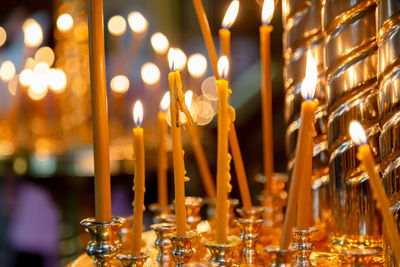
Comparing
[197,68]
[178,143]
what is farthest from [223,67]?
[197,68]

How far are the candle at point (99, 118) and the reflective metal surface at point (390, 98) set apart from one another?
238 mm

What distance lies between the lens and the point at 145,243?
23.8 inches

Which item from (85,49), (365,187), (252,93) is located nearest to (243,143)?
(252,93)

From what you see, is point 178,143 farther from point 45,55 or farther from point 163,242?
point 45,55

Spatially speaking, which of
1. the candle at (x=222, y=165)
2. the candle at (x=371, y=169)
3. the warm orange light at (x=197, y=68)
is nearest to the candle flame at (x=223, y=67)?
the candle at (x=222, y=165)

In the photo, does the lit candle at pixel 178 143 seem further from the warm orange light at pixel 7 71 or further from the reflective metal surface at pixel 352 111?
the warm orange light at pixel 7 71

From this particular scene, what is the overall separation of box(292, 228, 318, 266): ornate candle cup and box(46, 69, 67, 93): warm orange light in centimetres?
201

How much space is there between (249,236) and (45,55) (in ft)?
8.16

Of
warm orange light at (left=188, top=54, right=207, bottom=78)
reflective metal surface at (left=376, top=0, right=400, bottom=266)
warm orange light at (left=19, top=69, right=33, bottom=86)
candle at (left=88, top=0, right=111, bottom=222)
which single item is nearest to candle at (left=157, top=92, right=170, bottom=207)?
candle at (left=88, top=0, right=111, bottom=222)

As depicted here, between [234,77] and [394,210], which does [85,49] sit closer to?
[234,77]

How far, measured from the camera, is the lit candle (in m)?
0.43

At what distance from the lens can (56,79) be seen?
231 cm

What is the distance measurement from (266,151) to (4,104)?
242 cm

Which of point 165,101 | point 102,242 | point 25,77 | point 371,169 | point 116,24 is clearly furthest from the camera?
point 116,24
